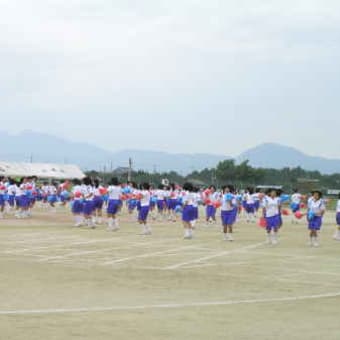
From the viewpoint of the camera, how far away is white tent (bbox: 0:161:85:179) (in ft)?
216

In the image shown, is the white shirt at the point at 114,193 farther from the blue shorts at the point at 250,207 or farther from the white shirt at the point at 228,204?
the blue shorts at the point at 250,207

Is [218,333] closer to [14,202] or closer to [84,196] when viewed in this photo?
[84,196]

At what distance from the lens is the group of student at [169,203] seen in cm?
2308

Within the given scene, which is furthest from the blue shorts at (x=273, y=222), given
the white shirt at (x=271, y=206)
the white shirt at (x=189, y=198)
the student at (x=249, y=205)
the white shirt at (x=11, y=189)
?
the white shirt at (x=11, y=189)

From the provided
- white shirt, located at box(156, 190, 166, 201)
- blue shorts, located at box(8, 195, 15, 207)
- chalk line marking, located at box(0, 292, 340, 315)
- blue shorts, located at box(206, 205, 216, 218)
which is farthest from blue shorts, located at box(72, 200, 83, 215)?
chalk line marking, located at box(0, 292, 340, 315)

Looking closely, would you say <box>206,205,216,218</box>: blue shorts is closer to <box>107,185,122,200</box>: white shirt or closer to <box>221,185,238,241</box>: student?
<box>107,185,122,200</box>: white shirt

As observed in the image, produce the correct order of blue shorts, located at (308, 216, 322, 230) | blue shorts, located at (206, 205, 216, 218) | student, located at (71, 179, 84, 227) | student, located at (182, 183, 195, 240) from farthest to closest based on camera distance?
blue shorts, located at (206, 205, 216, 218)
student, located at (71, 179, 84, 227)
student, located at (182, 183, 195, 240)
blue shorts, located at (308, 216, 322, 230)

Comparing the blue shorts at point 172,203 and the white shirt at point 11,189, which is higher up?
the white shirt at point 11,189

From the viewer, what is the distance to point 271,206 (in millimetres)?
22797

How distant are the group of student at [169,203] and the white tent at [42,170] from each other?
20.6 m

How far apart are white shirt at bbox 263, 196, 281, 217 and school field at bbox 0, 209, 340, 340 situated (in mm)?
936

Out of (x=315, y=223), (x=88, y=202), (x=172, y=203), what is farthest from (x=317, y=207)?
(x=172, y=203)

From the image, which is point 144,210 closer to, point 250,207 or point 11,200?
point 11,200

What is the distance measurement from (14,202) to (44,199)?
919 cm
